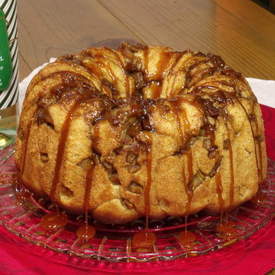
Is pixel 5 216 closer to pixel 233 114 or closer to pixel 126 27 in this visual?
pixel 233 114

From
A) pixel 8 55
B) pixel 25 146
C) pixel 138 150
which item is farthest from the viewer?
pixel 8 55

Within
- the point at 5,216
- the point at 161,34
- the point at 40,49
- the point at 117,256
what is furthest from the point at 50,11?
the point at 117,256

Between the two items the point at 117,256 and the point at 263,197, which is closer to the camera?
the point at 117,256

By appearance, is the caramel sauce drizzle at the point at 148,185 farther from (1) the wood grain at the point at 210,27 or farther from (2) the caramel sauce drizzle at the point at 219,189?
(1) the wood grain at the point at 210,27

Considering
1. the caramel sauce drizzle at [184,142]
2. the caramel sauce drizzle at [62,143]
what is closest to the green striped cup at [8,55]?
the caramel sauce drizzle at [62,143]

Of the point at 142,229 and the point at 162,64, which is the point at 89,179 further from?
the point at 162,64

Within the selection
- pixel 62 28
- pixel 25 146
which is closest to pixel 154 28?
pixel 62 28
